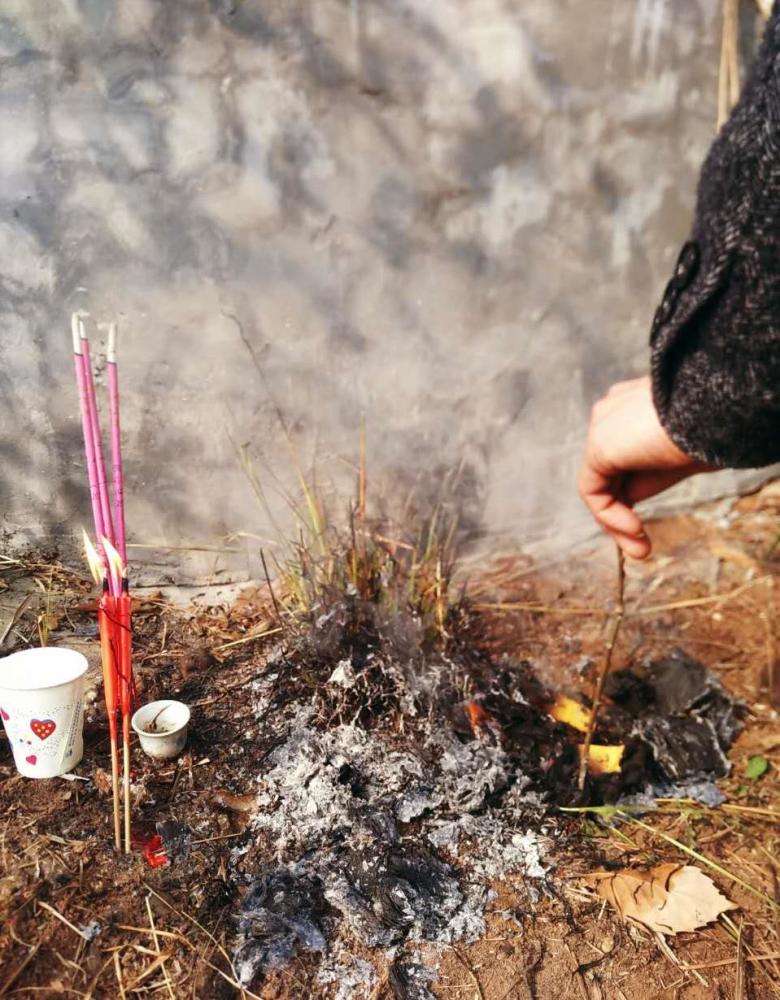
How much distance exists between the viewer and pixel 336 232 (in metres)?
2.84

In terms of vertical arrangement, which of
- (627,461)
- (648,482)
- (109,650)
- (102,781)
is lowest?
(102,781)

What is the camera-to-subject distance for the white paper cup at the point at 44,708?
5.56ft

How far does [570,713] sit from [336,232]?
66.0 inches

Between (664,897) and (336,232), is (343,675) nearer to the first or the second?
(664,897)

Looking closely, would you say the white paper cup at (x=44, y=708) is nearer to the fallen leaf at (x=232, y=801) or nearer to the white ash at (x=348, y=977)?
the fallen leaf at (x=232, y=801)

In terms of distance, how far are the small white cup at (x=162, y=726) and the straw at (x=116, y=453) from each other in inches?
13.4

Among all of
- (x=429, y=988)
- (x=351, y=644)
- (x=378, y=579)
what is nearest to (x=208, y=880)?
(x=429, y=988)

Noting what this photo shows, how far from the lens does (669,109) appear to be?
3.54 m

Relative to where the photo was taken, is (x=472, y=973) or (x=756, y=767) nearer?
(x=472, y=973)

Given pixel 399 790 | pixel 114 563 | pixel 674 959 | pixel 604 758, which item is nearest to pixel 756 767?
pixel 604 758

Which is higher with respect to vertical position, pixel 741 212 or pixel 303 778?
pixel 741 212

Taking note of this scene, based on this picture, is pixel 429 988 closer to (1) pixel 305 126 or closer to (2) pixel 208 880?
(2) pixel 208 880

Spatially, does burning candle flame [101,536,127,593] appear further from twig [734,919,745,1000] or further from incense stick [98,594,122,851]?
twig [734,919,745,1000]

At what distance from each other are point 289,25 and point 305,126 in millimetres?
275
